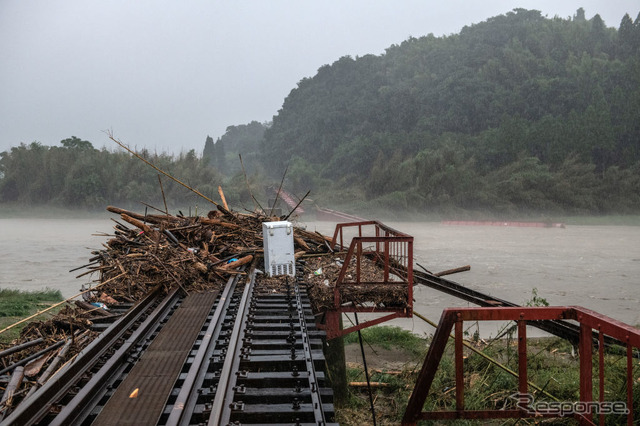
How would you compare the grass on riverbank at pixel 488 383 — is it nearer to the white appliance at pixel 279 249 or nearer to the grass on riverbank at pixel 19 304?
the white appliance at pixel 279 249

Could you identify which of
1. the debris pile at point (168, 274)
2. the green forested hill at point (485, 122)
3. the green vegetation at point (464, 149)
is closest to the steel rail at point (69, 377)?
the debris pile at point (168, 274)

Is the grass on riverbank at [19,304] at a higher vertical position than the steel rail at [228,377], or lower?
lower

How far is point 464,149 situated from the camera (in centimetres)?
6975

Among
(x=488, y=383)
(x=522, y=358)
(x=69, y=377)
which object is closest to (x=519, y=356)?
(x=522, y=358)

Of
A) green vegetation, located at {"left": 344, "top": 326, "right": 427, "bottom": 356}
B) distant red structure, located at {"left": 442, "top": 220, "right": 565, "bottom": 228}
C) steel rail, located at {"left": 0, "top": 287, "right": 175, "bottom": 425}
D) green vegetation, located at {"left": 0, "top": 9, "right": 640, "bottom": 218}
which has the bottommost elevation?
green vegetation, located at {"left": 344, "top": 326, "right": 427, "bottom": 356}

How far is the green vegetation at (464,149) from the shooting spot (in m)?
62.3

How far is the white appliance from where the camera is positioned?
944 cm

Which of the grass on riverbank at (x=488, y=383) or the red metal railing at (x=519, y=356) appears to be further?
the grass on riverbank at (x=488, y=383)

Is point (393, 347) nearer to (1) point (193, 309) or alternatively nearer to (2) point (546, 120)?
(1) point (193, 309)

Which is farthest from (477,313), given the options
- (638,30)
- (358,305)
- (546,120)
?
(638,30)

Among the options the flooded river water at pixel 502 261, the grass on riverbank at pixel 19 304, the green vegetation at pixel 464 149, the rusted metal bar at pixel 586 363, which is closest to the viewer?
the rusted metal bar at pixel 586 363

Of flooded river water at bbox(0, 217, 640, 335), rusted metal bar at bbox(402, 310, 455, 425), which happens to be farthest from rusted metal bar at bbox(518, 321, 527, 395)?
flooded river water at bbox(0, 217, 640, 335)

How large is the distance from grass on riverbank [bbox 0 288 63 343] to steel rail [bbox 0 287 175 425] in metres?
8.25

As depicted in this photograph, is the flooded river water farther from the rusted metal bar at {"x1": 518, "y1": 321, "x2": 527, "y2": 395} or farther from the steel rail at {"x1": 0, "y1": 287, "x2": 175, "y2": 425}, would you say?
the rusted metal bar at {"x1": 518, "y1": 321, "x2": 527, "y2": 395}
